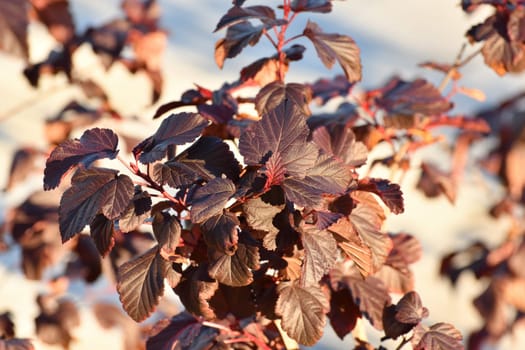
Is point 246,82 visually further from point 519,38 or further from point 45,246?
point 45,246

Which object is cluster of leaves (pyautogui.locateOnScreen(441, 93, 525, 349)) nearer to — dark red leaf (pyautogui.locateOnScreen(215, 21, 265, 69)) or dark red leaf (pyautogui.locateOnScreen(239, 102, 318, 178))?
dark red leaf (pyautogui.locateOnScreen(215, 21, 265, 69))

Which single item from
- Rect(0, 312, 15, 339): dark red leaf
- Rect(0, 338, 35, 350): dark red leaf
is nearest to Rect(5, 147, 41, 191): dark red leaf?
Rect(0, 312, 15, 339): dark red leaf

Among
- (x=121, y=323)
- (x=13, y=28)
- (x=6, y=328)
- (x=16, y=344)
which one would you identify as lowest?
(x=121, y=323)

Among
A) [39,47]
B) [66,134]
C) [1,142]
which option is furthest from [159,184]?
[39,47]

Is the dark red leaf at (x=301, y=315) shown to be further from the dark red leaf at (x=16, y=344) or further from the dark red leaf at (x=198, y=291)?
the dark red leaf at (x=16, y=344)

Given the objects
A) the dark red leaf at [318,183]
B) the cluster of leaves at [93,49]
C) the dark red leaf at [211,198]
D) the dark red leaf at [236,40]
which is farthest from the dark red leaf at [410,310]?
the cluster of leaves at [93,49]

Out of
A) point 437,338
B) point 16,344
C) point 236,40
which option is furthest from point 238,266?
point 16,344

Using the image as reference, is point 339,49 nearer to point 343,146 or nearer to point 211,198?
point 343,146

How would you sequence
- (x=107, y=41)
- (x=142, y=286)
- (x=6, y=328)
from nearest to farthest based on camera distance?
1. (x=142, y=286)
2. (x=6, y=328)
3. (x=107, y=41)
